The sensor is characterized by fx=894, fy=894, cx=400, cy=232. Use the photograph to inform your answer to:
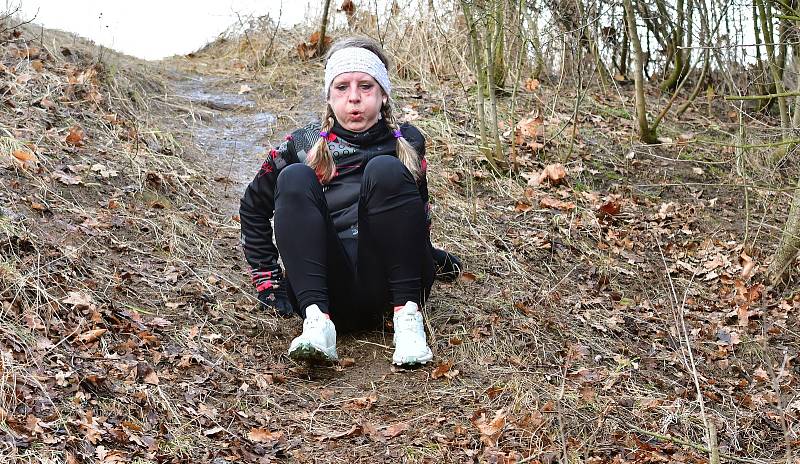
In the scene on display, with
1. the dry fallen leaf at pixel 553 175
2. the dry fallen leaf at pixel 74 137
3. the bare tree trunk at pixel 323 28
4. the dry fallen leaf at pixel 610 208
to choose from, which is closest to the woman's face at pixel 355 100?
the dry fallen leaf at pixel 74 137

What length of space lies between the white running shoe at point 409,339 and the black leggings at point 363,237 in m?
0.06

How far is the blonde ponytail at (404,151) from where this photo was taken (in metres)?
3.79

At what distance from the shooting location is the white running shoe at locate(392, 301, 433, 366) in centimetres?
361

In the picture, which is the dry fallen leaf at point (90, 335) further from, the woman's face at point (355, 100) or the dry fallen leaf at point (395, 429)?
the woman's face at point (355, 100)

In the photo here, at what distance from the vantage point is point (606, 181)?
6387 mm

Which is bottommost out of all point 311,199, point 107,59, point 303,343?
point 303,343

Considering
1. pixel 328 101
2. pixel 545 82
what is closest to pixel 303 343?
pixel 328 101

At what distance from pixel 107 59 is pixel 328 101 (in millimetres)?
3545

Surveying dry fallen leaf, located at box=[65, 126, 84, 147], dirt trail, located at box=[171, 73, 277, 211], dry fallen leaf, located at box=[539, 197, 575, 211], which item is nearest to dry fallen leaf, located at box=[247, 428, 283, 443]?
dirt trail, located at box=[171, 73, 277, 211]

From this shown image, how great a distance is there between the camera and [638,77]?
255 inches

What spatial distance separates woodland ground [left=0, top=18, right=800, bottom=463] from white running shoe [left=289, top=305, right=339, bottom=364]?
155 millimetres

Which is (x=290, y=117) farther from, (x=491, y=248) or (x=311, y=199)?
(x=311, y=199)

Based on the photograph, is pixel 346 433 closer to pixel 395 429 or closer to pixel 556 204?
pixel 395 429

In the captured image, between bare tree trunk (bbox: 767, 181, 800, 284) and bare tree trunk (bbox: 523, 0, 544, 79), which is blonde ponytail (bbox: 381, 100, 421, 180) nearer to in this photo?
bare tree trunk (bbox: 767, 181, 800, 284)
